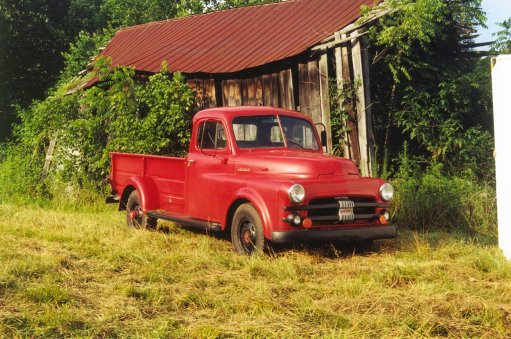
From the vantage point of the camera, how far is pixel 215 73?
13820 mm

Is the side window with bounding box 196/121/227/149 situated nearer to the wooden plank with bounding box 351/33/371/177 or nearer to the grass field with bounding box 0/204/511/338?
the grass field with bounding box 0/204/511/338

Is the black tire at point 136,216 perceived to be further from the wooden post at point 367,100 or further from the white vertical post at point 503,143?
the white vertical post at point 503,143

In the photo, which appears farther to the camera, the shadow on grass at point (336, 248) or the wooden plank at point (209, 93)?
the wooden plank at point (209, 93)

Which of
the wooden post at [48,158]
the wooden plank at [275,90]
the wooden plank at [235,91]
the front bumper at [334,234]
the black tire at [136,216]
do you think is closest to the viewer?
the front bumper at [334,234]

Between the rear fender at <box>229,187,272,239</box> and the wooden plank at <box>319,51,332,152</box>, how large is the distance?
13.9ft

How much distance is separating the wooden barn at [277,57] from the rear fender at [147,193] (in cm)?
336

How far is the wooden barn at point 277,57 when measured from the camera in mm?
11438

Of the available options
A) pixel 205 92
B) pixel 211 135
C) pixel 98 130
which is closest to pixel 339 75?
pixel 211 135

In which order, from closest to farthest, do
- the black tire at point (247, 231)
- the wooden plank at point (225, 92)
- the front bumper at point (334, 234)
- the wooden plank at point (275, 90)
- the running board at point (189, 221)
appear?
1. the front bumper at point (334, 234)
2. the black tire at point (247, 231)
3. the running board at point (189, 221)
4. the wooden plank at point (275, 90)
5. the wooden plank at point (225, 92)

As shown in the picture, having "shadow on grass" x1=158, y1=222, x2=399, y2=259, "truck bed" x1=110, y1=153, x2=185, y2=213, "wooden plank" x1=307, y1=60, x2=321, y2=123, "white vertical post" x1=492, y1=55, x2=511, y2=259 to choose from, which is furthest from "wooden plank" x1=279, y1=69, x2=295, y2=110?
"white vertical post" x1=492, y1=55, x2=511, y2=259

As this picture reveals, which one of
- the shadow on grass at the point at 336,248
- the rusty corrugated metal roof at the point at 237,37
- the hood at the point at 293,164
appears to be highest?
the rusty corrugated metal roof at the point at 237,37

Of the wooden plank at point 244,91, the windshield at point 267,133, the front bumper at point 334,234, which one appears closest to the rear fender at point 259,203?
the front bumper at point 334,234

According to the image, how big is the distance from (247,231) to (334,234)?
104 cm

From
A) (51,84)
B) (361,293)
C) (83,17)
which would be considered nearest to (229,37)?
(361,293)
